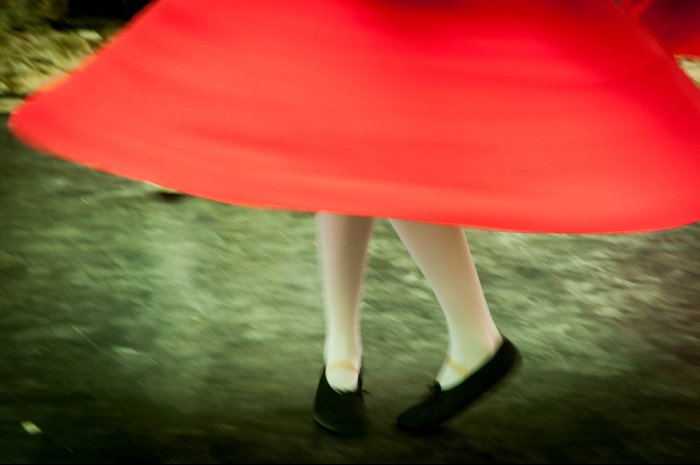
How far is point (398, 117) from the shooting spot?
2.95 feet

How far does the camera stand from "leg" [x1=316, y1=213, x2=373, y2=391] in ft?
3.83

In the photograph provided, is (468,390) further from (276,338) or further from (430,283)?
(276,338)

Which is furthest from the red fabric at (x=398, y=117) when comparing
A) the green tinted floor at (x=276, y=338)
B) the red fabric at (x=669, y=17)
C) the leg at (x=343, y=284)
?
the green tinted floor at (x=276, y=338)

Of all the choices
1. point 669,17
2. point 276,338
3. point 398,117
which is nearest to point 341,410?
point 276,338

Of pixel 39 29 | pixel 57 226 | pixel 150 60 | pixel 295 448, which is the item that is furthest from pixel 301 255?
pixel 39 29

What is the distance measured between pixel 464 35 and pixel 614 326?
95 cm

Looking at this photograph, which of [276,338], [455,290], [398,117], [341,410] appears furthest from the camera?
[276,338]

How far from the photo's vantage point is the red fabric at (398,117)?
870 millimetres

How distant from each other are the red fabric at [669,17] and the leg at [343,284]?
418mm

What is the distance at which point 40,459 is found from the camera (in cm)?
120

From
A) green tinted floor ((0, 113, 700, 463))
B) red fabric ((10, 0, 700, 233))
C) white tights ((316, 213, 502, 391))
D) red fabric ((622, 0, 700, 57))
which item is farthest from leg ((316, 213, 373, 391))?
red fabric ((622, 0, 700, 57))

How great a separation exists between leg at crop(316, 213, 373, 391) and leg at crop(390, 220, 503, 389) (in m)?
0.06

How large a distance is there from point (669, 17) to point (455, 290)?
0.43 m

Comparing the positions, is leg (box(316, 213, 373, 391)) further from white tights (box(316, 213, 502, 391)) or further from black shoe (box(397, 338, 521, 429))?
black shoe (box(397, 338, 521, 429))
